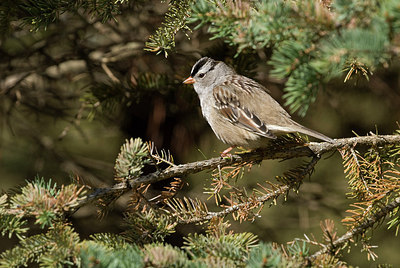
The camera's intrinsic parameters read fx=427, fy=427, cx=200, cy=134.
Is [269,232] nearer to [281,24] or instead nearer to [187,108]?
[187,108]

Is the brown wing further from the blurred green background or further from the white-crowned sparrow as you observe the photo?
the blurred green background

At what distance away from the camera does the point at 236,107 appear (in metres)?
2.63

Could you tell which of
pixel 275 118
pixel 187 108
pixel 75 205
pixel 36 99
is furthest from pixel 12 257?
pixel 36 99

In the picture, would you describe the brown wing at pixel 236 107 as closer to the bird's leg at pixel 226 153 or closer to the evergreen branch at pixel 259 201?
the bird's leg at pixel 226 153

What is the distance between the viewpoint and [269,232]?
10.6 feet

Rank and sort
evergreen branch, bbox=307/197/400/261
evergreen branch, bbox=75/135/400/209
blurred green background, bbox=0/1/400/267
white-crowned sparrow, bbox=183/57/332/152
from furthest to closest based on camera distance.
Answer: blurred green background, bbox=0/1/400/267 < white-crowned sparrow, bbox=183/57/332/152 < evergreen branch, bbox=75/135/400/209 < evergreen branch, bbox=307/197/400/261

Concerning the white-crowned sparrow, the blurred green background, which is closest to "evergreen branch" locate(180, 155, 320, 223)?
the white-crowned sparrow

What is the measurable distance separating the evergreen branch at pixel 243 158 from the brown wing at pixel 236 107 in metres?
0.16

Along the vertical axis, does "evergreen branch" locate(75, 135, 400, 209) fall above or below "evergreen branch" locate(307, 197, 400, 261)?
above

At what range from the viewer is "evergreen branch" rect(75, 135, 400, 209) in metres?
1.69

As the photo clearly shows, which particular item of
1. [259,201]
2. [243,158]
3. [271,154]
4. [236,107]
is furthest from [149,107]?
[259,201]

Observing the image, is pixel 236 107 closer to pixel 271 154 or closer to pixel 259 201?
pixel 271 154

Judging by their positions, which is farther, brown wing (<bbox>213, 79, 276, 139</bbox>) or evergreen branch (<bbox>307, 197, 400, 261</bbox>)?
brown wing (<bbox>213, 79, 276, 139</bbox>)

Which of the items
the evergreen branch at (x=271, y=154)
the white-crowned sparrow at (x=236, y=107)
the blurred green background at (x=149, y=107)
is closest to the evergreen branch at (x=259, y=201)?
the evergreen branch at (x=271, y=154)
